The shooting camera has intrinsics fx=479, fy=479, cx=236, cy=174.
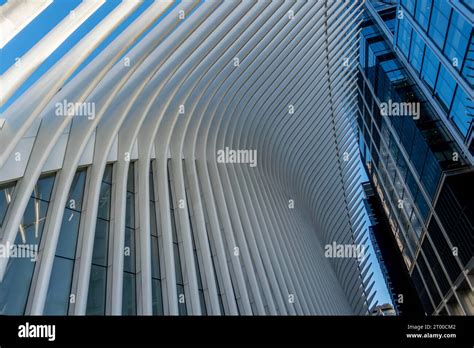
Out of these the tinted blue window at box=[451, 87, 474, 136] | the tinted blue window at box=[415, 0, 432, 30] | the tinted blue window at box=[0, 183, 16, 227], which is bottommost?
the tinted blue window at box=[0, 183, 16, 227]

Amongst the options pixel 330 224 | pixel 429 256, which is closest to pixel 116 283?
pixel 429 256

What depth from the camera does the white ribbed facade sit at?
294 inches

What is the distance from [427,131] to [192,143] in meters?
11.8

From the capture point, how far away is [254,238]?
46.2 ft

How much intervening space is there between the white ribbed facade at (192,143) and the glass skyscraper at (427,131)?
10.6ft

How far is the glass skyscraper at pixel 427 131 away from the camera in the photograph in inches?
686

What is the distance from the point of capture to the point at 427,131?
20500mm

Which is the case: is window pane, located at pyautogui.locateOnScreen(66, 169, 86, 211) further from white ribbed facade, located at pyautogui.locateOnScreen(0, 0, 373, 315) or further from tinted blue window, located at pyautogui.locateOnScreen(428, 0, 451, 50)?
tinted blue window, located at pyautogui.locateOnScreen(428, 0, 451, 50)

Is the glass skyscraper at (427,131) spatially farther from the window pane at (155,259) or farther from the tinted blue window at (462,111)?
the window pane at (155,259)

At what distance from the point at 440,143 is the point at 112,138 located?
14951 millimetres

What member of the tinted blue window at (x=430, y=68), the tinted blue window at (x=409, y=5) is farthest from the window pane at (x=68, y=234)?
the tinted blue window at (x=409, y=5)

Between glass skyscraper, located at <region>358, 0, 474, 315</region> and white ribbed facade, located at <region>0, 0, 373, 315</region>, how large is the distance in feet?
10.6

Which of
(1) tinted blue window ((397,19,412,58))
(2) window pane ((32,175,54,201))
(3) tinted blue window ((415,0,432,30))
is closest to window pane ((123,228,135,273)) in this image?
(2) window pane ((32,175,54,201))
